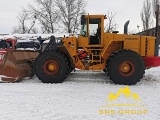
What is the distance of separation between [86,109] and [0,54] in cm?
532

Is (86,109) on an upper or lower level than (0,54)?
lower

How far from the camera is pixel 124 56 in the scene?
9.62m

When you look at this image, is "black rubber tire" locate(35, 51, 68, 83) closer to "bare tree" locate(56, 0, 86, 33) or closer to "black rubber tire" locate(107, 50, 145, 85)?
"black rubber tire" locate(107, 50, 145, 85)

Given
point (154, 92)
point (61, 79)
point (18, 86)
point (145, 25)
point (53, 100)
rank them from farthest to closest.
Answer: point (145, 25), point (61, 79), point (18, 86), point (154, 92), point (53, 100)

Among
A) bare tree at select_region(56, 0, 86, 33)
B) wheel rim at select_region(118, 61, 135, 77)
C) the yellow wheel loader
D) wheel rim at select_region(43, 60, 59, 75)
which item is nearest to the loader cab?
the yellow wheel loader

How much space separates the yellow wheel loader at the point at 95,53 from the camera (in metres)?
9.71

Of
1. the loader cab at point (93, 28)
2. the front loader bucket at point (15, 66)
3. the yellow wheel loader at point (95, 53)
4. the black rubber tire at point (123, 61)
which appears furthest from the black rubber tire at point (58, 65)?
the black rubber tire at point (123, 61)

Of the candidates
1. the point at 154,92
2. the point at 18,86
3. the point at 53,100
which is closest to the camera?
the point at 53,100

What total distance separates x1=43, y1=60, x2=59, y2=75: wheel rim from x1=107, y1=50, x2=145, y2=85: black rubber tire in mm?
1889

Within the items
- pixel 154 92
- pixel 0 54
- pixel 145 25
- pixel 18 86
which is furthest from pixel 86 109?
pixel 145 25

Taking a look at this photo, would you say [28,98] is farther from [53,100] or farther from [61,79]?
[61,79]

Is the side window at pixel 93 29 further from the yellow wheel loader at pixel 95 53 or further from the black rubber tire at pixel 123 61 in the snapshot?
the black rubber tire at pixel 123 61

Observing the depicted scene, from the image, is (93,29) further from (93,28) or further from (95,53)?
(95,53)

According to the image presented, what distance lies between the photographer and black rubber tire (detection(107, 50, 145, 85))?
31.5ft
